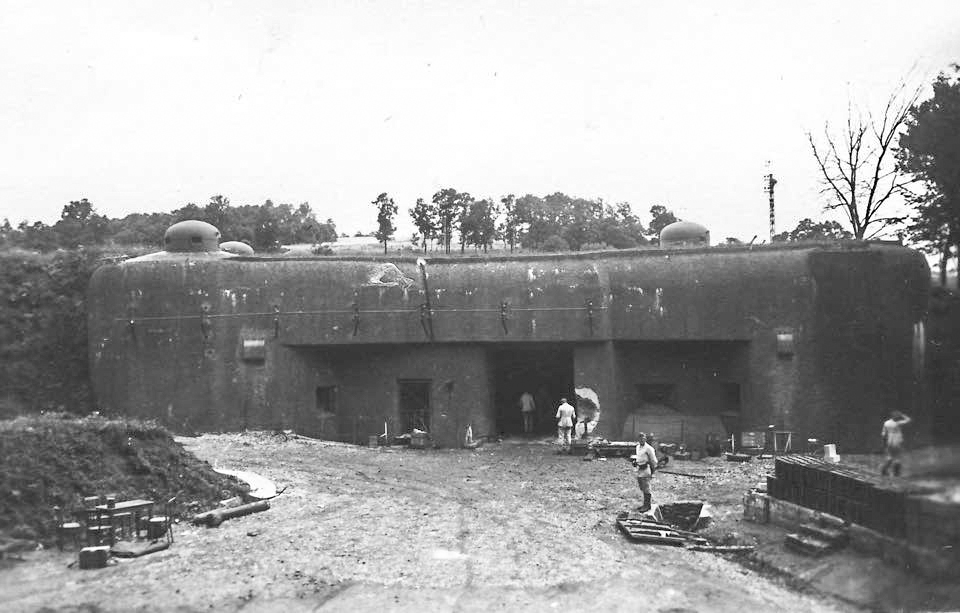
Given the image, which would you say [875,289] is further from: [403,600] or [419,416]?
[403,600]

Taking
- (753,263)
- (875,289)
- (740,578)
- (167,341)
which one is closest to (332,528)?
(740,578)

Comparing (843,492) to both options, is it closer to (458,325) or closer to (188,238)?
(458,325)

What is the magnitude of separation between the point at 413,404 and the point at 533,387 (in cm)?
470

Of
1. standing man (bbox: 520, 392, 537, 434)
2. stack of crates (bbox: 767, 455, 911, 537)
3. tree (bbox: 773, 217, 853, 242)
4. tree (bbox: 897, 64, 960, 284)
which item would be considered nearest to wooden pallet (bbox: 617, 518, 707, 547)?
stack of crates (bbox: 767, 455, 911, 537)

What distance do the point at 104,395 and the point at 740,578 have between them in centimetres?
1889

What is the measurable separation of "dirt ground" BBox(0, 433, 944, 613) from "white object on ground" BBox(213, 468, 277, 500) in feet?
0.91

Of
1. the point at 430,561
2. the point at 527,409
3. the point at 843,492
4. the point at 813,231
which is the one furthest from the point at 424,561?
the point at 813,231

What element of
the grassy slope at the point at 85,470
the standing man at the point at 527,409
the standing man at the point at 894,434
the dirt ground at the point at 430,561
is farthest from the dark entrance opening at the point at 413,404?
the standing man at the point at 894,434

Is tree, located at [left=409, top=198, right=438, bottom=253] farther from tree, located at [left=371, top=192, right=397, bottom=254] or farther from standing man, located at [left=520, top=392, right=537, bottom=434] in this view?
standing man, located at [left=520, top=392, right=537, bottom=434]

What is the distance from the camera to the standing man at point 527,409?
24844mm

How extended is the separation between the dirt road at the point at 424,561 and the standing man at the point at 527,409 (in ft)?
24.7

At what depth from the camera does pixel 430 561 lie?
11.2 m

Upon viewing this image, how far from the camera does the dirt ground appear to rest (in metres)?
9.61

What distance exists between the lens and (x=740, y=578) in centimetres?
1055
